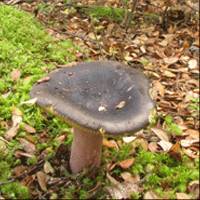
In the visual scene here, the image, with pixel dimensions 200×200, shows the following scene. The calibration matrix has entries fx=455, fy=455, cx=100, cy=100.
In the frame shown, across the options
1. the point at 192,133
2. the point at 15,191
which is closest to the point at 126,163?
the point at 192,133

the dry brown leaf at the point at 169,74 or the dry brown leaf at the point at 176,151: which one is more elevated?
the dry brown leaf at the point at 176,151

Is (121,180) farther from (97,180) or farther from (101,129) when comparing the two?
(101,129)

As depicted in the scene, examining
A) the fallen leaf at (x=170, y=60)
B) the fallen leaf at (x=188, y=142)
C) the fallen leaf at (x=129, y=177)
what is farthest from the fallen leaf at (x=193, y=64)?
the fallen leaf at (x=129, y=177)

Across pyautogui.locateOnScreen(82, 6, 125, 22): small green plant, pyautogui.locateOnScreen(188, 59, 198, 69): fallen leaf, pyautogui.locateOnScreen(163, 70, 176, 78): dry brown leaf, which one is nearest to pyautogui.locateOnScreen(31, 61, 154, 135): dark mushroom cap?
pyautogui.locateOnScreen(163, 70, 176, 78): dry brown leaf

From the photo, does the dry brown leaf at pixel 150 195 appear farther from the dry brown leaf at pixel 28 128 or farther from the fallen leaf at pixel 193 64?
the fallen leaf at pixel 193 64

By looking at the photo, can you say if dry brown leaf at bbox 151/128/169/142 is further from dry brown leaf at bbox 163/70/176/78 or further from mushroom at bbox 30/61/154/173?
dry brown leaf at bbox 163/70/176/78

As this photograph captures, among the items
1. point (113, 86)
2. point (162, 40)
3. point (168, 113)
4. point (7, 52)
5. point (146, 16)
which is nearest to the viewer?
point (113, 86)

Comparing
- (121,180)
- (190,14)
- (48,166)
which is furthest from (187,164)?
(190,14)
